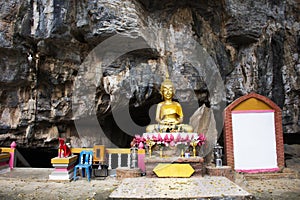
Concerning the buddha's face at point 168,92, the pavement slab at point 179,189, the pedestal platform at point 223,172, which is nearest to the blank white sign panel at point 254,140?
the pedestal platform at point 223,172

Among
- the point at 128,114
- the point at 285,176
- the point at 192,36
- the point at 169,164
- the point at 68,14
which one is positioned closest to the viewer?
the point at 169,164

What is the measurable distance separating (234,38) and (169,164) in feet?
21.6

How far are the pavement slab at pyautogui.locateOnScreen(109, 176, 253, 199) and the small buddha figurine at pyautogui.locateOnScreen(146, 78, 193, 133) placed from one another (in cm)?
206

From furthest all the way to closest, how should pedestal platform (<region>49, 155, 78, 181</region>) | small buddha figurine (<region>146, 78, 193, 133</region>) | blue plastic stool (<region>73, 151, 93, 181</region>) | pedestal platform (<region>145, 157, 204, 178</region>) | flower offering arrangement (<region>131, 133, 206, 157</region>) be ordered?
1. small buddha figurine (<region>146, 78, 193, 133</region>)
2. flower offering arrangement (<region>131, 133, 206, 157</region>)
3. blue plastic stool (<region>73, 151, 93, 181</region>)
4. pedestal platform (<region>49, 155, 78, 181</region>)
5. pedestal platform (<region>145, 157, 204, 178</region>)

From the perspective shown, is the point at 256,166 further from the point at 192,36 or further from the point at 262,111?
the point at 192,36

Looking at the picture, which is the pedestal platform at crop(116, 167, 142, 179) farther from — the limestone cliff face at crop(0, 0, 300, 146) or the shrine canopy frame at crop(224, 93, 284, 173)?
the limestone cliff face at crop(0, 0, 300, 146)

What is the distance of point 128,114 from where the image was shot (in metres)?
11.7

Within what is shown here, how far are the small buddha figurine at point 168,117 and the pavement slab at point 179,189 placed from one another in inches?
81.0

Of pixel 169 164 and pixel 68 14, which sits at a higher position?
pixel 68 14

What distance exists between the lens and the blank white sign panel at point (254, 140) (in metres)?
6.27

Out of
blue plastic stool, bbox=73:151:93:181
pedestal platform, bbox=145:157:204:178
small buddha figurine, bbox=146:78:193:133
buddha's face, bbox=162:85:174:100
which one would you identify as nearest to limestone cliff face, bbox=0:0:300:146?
buddha's face, bbox=162:85:174:100

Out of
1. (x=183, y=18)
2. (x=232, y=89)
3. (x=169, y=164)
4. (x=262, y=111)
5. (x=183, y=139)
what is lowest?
(x=169, y=164)

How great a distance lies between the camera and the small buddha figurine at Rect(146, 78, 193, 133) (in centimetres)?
713

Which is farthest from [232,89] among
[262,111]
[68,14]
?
[68,14]
